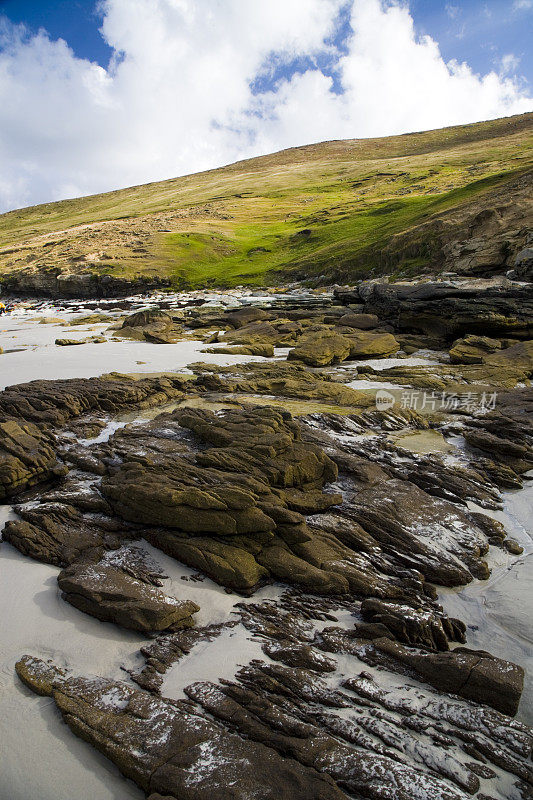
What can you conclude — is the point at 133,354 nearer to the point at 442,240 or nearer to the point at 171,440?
the point at 171,440

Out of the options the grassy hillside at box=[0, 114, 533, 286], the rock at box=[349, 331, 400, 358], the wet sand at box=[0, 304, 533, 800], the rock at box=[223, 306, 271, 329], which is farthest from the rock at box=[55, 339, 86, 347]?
the grassy hillside at box=[0, 114, 533, 286]

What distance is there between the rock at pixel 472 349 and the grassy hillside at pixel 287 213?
17450mm

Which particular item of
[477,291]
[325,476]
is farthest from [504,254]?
[325,476]

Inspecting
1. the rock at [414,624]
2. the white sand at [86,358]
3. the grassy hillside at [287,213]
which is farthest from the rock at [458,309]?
the rock at [414,624]

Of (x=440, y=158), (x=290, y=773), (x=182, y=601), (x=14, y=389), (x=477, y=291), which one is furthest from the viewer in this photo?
(x=440, y=158)

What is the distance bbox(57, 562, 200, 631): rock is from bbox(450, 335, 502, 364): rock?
54.7 feet

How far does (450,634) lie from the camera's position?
240 inches

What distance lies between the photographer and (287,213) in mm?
89500

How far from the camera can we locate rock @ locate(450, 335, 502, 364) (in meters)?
19.1

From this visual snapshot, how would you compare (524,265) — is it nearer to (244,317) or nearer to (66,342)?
(244,317)

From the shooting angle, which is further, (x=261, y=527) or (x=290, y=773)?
(x=261, y=527)

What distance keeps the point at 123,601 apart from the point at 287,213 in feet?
304

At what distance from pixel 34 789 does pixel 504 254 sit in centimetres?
3260

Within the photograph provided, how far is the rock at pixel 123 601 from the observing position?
5582 millimetres
